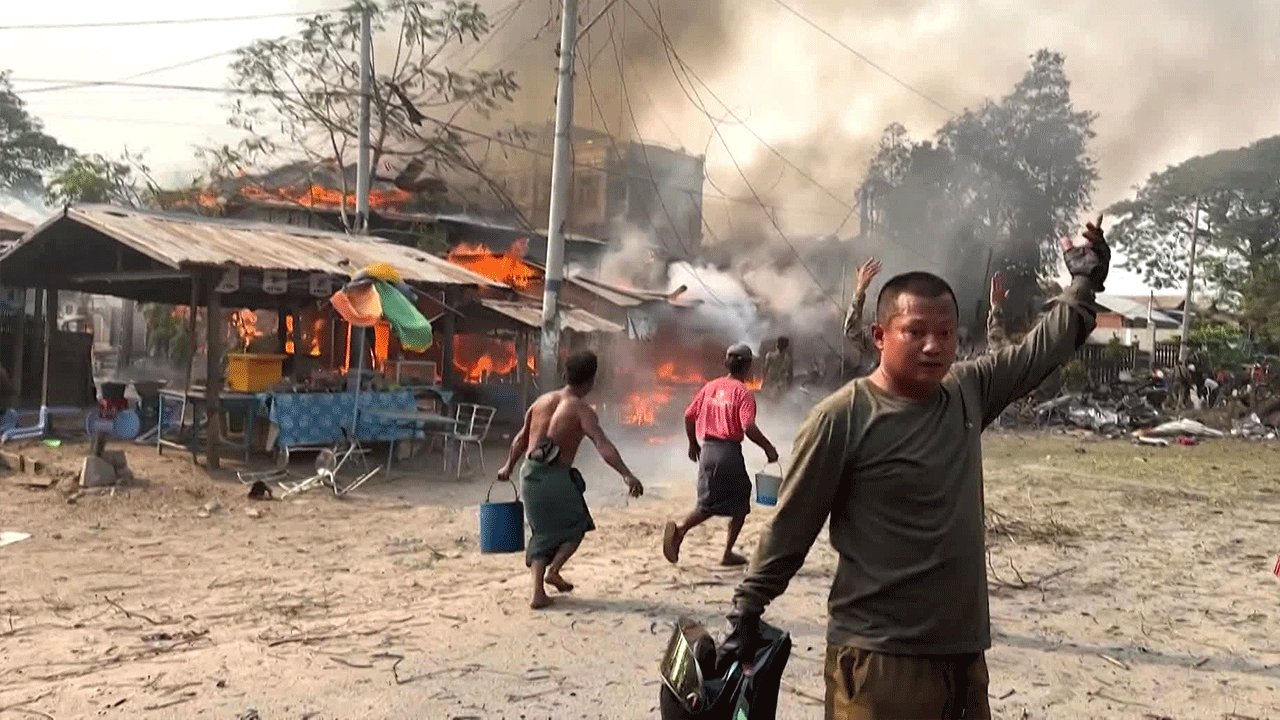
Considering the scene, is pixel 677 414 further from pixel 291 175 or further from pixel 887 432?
pixel 887 432

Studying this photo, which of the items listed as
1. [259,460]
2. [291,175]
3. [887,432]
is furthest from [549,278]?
[291,175]

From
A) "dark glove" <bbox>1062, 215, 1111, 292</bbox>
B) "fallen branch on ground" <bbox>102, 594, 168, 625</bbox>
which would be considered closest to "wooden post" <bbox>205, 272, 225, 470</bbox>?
"fallen branch on ground" <bbox>102, 594, 168, 625</bbox>

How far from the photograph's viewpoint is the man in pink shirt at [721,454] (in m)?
6.05

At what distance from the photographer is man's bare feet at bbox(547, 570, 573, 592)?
543 centimetres

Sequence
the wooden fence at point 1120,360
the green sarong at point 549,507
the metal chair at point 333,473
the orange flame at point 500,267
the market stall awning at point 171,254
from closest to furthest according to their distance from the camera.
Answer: the green sarong at point 549,507, the metal chair at point 333,473, the market stall awning at point 171,254, the orange flame at point 500,267, the wooden fence at point 1120,360

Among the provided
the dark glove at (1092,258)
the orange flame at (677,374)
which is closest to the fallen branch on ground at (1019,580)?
the dark glove at (1092,258)

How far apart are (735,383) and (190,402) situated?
7694mm

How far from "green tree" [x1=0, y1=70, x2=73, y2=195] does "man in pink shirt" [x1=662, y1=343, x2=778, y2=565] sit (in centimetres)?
3086

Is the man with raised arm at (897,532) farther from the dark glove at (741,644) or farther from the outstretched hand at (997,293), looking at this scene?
the outstretched hand at (997,293)

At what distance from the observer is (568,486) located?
5.25m

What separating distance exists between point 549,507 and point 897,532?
125 inches

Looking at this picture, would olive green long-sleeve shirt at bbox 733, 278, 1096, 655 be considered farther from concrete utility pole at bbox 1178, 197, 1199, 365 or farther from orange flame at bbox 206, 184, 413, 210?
concrete utility pole at bbox 1178, 197, 1199, 365

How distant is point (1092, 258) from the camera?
266 centimetres

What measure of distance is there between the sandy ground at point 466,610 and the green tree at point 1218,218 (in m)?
19.4
